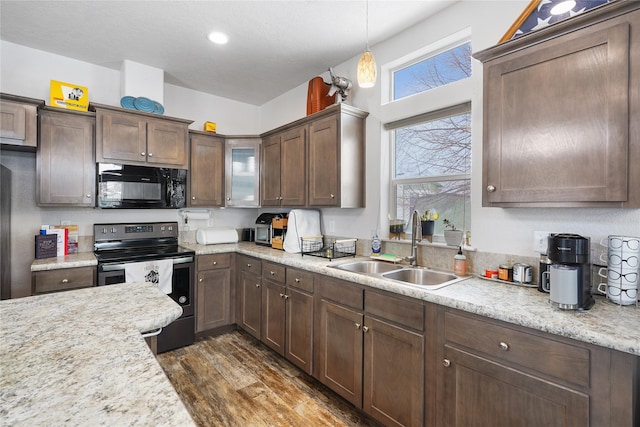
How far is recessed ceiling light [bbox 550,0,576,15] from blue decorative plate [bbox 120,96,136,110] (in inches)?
137

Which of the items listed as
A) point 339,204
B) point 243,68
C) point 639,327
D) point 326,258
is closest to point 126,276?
point 326,258

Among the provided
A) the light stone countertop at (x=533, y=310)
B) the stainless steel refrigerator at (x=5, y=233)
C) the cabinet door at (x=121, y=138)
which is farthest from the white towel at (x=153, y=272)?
the light stone countertop at (x=533, y=310)

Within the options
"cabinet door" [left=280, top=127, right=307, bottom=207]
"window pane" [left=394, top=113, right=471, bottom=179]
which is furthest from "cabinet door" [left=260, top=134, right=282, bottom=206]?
"window pane" [left=394, top=113, right=471, bottom=179]

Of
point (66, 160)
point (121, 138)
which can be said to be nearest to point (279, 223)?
point (121, 138)

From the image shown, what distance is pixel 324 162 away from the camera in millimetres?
2816

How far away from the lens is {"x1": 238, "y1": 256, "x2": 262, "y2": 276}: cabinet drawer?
304 centimetres

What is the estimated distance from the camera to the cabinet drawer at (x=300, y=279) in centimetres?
241

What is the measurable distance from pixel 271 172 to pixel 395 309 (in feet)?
7.50

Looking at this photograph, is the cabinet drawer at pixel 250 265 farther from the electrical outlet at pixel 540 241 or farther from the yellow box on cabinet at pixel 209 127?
the electrical outlet at pixel 540 241

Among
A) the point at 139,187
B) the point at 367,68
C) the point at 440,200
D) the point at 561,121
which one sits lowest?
the point at 440,200

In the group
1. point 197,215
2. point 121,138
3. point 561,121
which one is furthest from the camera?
point 197,215

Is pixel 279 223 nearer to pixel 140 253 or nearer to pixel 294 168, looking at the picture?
pixel 294 168

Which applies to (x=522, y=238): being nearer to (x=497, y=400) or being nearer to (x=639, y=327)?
(x=639, y=327)

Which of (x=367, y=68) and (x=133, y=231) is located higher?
(x=367, y=68)
